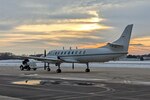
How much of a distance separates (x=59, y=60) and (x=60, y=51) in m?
2.71

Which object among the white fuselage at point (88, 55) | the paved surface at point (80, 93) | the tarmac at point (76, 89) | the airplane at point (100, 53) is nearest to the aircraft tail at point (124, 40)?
the airplane at point (100, 53)

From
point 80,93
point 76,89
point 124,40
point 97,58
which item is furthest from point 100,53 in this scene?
point 80,93

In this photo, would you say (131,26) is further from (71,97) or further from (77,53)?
(71,97)

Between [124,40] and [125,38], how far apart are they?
13.0 inches

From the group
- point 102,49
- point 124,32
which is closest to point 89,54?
point 102,49

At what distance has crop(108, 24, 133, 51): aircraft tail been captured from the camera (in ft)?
163

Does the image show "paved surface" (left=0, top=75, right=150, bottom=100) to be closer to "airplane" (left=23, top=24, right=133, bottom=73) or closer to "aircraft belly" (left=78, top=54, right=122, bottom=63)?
"airplane" (left=23, top=24, right=133, bottom=73)

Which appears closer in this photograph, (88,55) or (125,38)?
(125,38)

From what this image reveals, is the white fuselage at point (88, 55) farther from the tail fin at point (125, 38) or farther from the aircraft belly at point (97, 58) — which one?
the tail fin at point (125, 38)

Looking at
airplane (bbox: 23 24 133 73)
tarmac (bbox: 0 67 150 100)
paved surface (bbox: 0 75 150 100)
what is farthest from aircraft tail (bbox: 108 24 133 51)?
paved surface (bbox: 0 75 150 100)

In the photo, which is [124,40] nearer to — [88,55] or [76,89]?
[88,55]

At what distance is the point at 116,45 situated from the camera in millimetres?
49469

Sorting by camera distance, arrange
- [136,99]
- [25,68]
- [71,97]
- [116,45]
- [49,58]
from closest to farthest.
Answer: [136,99] → [71,97] → [116,45] → [49,58] → [25,68]

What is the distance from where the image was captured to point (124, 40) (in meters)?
50.2
